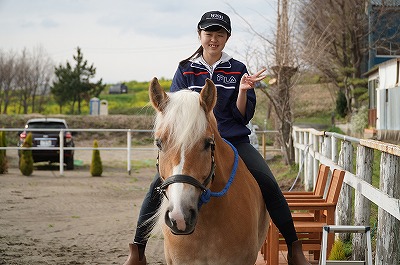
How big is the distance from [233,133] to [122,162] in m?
21.8

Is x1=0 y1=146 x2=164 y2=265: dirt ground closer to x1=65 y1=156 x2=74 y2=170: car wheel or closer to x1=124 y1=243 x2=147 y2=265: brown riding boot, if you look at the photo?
x1=65 y1=156 x2=74 y2=170: car wheel

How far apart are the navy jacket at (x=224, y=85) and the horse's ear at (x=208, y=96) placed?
2.42ft

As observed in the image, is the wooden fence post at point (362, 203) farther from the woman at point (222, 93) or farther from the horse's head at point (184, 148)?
the horse's head at point (184, 148)

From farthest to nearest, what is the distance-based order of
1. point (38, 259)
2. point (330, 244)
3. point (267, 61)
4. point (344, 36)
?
point (344, 36)
point (267, 61)
point (38, 259)
point (330, 244)

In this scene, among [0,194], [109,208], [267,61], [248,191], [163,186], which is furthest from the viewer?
[267,61]

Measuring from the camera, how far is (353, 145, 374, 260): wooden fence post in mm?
6312

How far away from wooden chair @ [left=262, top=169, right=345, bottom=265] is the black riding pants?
64.5 inches

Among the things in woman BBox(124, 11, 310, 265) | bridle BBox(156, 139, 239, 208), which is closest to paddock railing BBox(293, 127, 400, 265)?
woman BBox(124, 11, 310, 265)

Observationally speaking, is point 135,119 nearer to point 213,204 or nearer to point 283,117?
point 283,117

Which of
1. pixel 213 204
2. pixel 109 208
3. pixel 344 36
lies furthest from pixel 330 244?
pixel 344 36

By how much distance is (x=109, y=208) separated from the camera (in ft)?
42.1

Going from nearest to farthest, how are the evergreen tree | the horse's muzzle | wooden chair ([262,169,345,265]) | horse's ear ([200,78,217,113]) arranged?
the horse's muzzle
horse's ear ([200,78,217,113])
wooden chair ([262,169,345,265])
the evergreen tree

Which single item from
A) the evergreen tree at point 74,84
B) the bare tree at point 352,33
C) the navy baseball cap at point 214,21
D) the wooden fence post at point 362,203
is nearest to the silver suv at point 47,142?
the wooden fence post at point 362,203

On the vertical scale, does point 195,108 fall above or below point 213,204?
above
